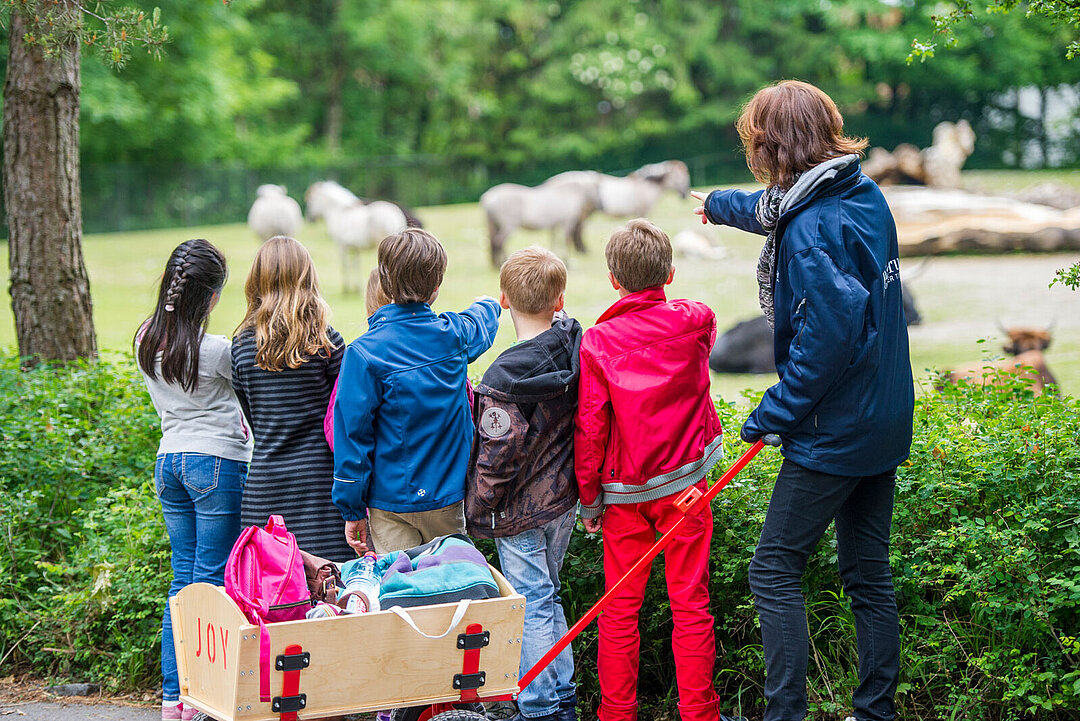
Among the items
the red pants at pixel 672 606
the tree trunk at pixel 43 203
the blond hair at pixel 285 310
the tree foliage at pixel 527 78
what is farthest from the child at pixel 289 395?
the tree foliage at pixel 527 78

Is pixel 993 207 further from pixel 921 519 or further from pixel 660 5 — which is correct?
pixel 660 5

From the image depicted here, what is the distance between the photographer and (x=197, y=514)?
3.42 meters

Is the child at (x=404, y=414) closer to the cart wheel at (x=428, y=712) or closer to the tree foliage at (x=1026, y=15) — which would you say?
the cart wheel at (x=428, y=712)

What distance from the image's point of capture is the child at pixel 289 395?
3.24 m

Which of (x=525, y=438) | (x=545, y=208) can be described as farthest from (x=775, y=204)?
(x=545, y=208)

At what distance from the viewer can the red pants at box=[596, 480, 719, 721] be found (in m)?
2.98

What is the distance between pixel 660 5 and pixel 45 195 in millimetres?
23738

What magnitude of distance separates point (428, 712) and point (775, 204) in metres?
1.68

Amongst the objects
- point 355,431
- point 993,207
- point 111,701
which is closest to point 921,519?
point 355,431

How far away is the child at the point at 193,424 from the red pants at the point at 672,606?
1.33 meters

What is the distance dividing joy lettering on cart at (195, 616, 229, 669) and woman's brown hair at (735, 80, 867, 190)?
1886mm

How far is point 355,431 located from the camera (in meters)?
3.01

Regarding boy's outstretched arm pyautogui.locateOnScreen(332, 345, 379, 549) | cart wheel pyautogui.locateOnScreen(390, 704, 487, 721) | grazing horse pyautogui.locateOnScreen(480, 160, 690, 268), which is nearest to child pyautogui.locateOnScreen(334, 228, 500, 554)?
boy's outstretched arm pyautogui.locateOnScreen(332, 345, 379, 549)

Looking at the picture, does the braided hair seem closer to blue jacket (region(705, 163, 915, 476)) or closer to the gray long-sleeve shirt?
the gray long-sleeve shirt
